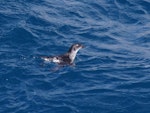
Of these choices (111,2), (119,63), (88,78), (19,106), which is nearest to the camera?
(19,106)

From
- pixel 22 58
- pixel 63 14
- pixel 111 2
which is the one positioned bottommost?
pixel 22 58

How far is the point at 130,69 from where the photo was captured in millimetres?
22156

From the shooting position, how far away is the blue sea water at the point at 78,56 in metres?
18.4

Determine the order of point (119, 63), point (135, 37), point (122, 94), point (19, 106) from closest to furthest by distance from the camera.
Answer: point (19, 106), point (122, 94), point (119, 63), point (135, 37)

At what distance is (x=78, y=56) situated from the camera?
23.6 metres

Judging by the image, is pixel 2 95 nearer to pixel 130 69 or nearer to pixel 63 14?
pixel 130 69

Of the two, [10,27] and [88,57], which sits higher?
[10,27]

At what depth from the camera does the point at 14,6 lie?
2802 centimetres

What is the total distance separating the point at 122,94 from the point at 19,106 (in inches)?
186

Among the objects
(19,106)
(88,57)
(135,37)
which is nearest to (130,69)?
(88,57)

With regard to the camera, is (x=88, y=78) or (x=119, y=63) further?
(x=119, y=63)

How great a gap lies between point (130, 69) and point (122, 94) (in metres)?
3.10

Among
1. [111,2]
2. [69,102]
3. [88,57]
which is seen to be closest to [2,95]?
[69,102]

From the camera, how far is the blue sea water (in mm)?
18375
